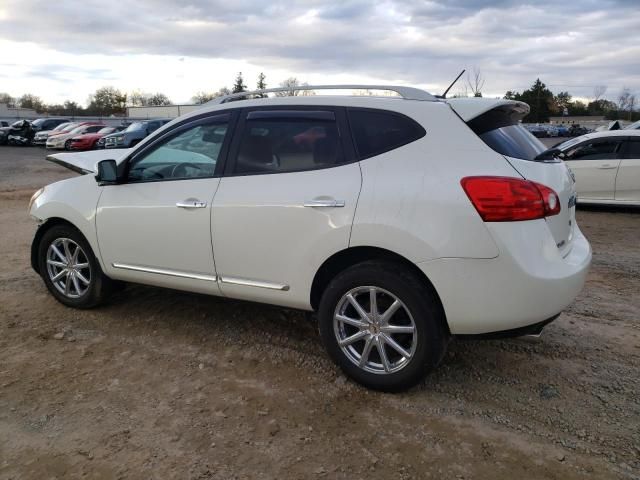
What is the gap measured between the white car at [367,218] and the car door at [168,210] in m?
0.01

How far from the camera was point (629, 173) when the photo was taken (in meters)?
9.51

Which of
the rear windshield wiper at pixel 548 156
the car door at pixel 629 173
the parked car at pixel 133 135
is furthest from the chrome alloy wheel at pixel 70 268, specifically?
the parked car at pixel 133 135

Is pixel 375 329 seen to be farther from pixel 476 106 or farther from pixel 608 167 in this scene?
pixel 608 167

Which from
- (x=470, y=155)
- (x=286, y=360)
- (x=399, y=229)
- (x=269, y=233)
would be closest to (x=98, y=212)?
(x=269, y=233)

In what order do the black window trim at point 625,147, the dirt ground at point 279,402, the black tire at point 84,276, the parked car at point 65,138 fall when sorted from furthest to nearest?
the parked car at point 65,138
the black window trim at point 625,147
the black tire at point 84,276
the dirt ground at point 279,402

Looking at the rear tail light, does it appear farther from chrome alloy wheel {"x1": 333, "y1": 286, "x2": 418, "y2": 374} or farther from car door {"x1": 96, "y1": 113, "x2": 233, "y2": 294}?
car door {"x1": 96, "y1": 113, "x2": 233, "y2": 294}

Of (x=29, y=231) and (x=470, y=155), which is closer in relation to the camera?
(x=470, y=155)

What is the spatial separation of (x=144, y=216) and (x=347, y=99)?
1.76 meters

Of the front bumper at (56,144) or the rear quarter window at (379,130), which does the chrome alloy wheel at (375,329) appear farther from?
the front bumper at (56,144)

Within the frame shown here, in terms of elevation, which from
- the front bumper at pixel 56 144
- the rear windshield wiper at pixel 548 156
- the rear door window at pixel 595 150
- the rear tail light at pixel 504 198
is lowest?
the front bumper at pixel 56 144

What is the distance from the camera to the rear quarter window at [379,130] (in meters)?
3.15

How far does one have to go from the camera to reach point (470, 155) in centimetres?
296

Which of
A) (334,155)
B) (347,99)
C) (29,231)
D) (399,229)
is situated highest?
(347,99)

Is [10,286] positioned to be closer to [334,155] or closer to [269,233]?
[269,233]
